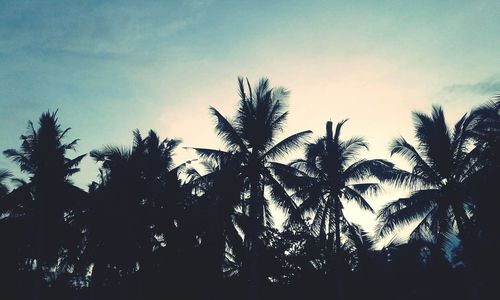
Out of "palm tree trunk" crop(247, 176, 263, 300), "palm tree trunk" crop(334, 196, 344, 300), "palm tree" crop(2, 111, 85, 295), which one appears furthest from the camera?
"palm tree" crop(2, 111, 85, 295)

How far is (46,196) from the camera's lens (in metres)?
20.8

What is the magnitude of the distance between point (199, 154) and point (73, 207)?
31.7 ft

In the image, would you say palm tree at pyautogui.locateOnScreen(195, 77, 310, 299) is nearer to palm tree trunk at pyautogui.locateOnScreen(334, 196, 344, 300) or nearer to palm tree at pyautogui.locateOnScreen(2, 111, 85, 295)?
palm tree trunk at pyautogui.locateOnScreen(334, 196, 344, 300)

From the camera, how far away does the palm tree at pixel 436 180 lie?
16.7 m

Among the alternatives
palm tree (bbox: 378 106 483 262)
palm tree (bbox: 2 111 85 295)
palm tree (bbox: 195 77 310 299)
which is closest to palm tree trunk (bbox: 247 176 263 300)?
palm tree (bbox: 195 77 310 299)

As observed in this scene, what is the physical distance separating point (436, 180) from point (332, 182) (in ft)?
16.7

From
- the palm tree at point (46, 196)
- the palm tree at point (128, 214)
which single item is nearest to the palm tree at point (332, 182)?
the palm tree at point (128, 214)

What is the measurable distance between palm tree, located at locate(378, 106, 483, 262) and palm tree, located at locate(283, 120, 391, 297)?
1580mm

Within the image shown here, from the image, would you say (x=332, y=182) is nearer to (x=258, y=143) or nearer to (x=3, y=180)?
(x=258, y=143)

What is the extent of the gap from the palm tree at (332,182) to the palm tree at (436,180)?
1.58 m

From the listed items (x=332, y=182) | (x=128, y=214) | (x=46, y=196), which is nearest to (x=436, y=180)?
(x=332, y=182)

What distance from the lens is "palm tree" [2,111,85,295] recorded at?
20.6 m

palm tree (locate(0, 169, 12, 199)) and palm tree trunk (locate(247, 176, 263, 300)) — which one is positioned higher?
palm tree (locate(0, 169, 12, 199))

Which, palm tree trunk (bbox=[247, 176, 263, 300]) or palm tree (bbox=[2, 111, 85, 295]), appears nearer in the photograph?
palm tree trunk (bbox=[247, 176, 263, 300])
